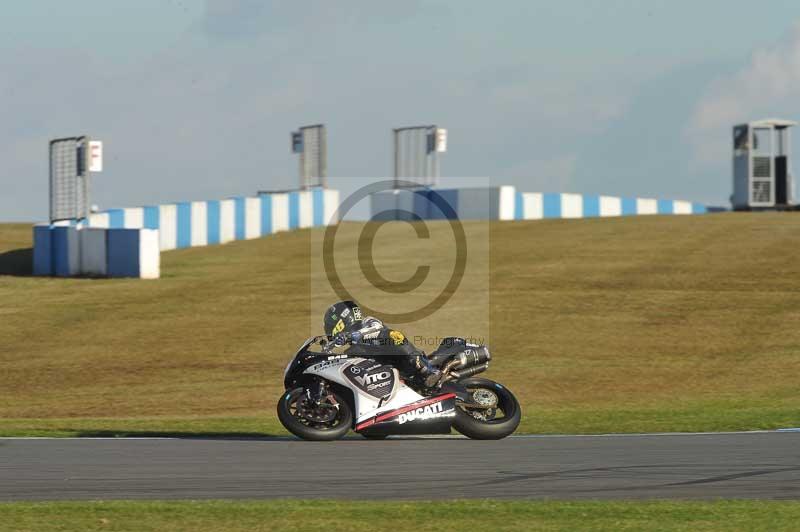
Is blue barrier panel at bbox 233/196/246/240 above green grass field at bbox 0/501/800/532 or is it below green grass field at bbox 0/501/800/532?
above

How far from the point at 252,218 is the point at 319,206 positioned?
189 inches

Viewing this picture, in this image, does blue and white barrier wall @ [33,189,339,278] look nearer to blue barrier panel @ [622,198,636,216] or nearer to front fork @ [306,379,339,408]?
blue barrier panel @ [622,198,636,216]

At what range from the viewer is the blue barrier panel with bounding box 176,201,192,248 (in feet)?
114

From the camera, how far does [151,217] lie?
108 ft

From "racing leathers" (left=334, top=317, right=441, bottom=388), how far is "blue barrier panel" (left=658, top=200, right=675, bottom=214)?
4336cm

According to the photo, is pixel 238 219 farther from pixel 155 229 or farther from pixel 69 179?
pixel 155 229

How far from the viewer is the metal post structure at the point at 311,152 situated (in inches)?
1869

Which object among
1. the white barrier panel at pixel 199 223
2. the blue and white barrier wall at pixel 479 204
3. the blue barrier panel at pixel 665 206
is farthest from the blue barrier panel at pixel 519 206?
the white barrier panel at pixel 199 223

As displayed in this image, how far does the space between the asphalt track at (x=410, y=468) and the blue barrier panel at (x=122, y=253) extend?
1567cm

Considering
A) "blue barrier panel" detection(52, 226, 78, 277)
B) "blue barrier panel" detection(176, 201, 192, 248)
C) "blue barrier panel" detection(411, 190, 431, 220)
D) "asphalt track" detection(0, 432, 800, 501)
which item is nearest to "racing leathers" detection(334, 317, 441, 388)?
"asphalt track" detection(0, 432, 800, 501)

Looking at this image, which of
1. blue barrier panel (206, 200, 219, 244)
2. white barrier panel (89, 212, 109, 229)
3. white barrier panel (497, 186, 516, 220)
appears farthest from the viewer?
white barrier panel (497, 186, 516, 220)

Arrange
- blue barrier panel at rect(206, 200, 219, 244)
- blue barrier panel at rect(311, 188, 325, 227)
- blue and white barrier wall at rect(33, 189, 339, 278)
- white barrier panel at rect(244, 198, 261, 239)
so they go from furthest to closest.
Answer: blue barrier panel at rect(311, 188, 325, 227) → white barrier panel at rect(244, 198, 261, 239) → blue barrier panel at rect(206, 200, 219, 244) → blue and white barrier wall at rect(33, 189, 339, 278)

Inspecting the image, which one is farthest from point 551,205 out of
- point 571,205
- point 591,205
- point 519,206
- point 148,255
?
point 148,255

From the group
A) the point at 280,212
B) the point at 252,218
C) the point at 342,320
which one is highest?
the point at 280,212
